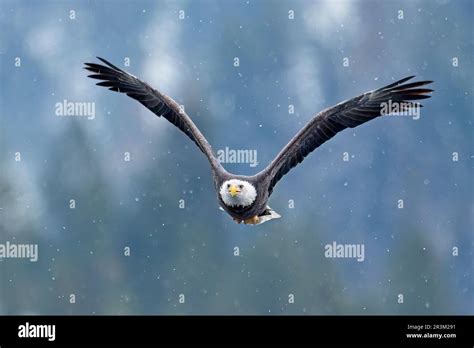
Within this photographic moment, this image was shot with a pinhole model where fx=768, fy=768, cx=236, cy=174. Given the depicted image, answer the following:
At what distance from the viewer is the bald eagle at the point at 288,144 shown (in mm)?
6332

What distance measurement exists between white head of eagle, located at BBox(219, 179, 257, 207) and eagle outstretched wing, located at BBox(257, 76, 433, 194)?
8.0 inches

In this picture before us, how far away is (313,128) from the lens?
21.3ft

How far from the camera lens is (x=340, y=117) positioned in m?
6.44

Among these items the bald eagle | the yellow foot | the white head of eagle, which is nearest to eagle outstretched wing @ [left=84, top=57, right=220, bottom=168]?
the bald eagle

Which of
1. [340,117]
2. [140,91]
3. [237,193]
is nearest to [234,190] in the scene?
[237,193]

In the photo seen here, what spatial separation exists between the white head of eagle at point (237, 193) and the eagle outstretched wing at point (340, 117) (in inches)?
8.0

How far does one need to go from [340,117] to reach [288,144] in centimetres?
49

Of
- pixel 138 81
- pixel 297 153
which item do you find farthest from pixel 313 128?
pixel 138 81

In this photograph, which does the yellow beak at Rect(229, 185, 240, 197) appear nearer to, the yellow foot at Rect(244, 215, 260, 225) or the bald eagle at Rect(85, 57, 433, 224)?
the bald eagle at Rect(85, 57, 433, 224)

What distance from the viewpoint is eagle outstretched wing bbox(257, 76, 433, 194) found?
6.31m

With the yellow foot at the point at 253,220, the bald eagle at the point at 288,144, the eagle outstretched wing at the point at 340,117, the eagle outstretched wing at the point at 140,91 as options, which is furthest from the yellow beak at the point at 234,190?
the eagle outstretched wing at the point at 140,91

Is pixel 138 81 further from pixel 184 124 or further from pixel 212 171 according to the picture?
pixel 212 171

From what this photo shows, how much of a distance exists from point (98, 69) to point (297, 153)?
203cm
